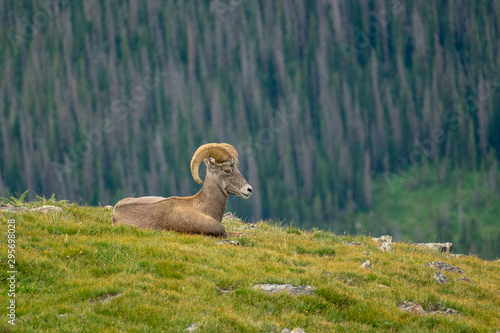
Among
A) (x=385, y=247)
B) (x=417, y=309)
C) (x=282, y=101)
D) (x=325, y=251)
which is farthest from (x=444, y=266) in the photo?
(x=282, y=101)

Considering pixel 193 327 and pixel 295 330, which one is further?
pixel 295 330

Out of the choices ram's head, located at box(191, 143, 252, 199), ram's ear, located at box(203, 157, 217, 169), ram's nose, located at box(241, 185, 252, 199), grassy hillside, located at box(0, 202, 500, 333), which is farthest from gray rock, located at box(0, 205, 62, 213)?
ram's nose, located at box(241, 185, 252, 199)

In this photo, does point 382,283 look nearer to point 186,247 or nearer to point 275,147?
point 186,247

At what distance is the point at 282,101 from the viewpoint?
7244 inches

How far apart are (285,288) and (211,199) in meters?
5.81

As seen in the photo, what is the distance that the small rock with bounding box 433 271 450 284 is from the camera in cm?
1418

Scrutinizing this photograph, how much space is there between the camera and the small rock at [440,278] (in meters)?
14.2

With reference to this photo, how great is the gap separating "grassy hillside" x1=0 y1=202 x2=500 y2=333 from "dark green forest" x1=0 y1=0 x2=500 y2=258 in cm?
14581

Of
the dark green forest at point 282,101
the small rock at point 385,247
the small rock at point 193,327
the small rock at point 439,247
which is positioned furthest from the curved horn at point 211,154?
the dark green forest at point 282,101

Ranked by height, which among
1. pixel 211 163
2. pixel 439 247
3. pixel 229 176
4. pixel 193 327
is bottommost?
pixel 439 247

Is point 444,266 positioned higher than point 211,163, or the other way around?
point 211,163

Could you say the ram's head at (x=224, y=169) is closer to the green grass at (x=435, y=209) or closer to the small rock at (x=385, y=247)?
the small rock at (x=385, y=247)

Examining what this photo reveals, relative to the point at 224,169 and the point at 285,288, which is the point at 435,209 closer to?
the point at 224,169

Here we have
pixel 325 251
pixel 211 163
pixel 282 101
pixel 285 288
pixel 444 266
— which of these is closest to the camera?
pixel 285 288
